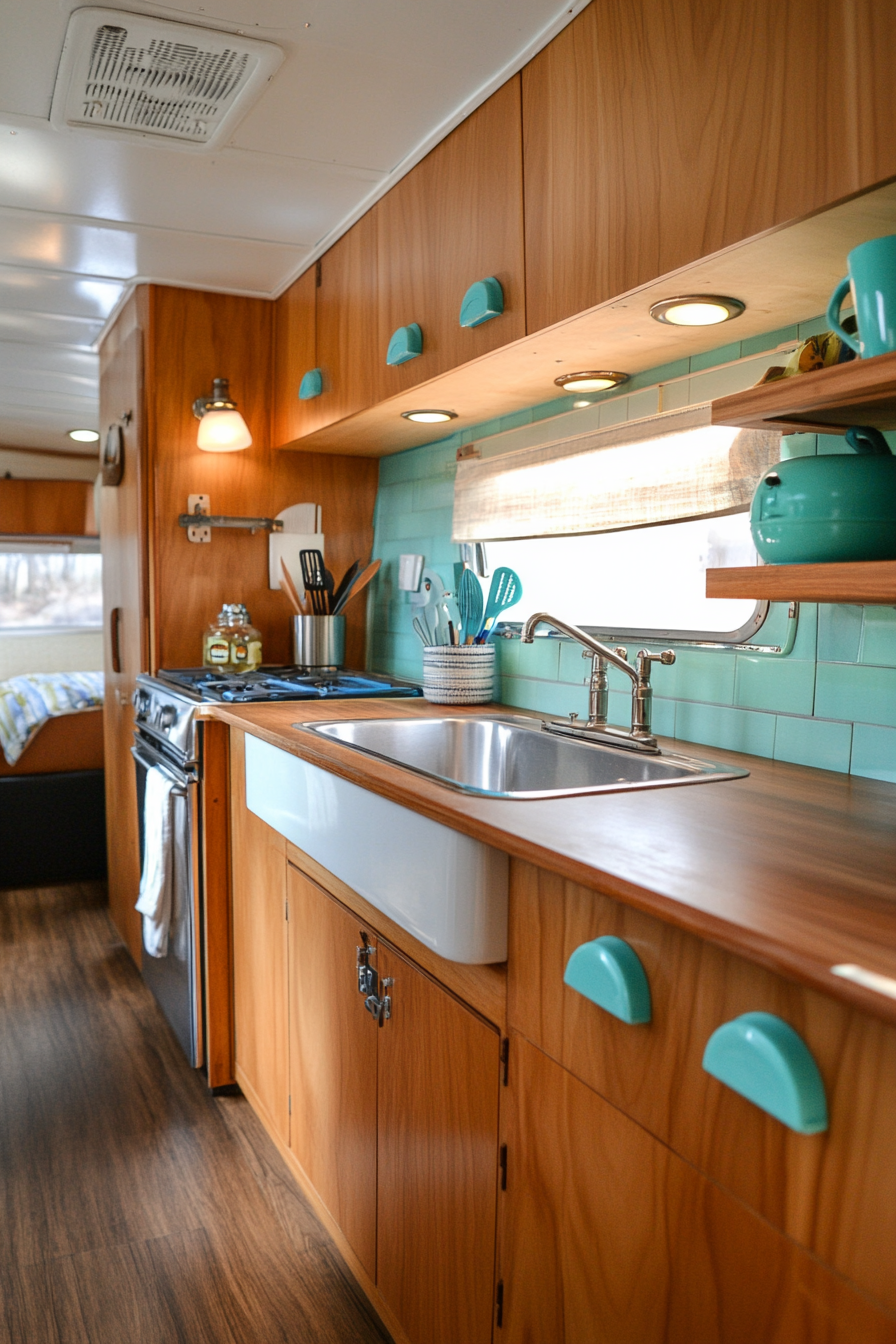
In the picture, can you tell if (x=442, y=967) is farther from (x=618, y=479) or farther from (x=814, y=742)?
(x=618, y=479)

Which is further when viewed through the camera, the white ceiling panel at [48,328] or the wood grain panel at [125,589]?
the white ceiling panel at [48,328]

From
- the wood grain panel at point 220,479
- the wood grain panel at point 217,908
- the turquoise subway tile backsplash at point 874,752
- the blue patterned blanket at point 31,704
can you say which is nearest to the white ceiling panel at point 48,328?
the wood grain panel at point 220,479

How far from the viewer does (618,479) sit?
Answer: 197 cm

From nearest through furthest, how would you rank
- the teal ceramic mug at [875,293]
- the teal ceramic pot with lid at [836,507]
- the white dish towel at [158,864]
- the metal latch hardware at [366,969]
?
1. the teal ceramic mug at [875,293]
2. the teal ceramic pot with lid at [836,507]
3. the metal latch hardware at [366,969]
4. the white dish towel at [158,864]

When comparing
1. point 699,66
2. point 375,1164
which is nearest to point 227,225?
point 699,66

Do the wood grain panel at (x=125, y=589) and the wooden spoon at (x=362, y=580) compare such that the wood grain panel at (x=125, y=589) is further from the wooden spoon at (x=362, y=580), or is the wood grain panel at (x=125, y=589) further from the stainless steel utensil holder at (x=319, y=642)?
the wooden spoon at (x=362, y=580)

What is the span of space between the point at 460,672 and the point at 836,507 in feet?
4.25

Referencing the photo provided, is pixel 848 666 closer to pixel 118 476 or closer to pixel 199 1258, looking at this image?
pixel 199 1258

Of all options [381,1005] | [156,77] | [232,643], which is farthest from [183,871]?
[156,77]

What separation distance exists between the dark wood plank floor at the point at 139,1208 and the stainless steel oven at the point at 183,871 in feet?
0.49

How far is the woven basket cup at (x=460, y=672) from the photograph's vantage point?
2.30 metres

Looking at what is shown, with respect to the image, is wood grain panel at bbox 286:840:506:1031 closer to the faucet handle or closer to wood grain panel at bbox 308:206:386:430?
the faucet handle

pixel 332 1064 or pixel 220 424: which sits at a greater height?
pixel 220 424

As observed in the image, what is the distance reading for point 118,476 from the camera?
10.5 ft
